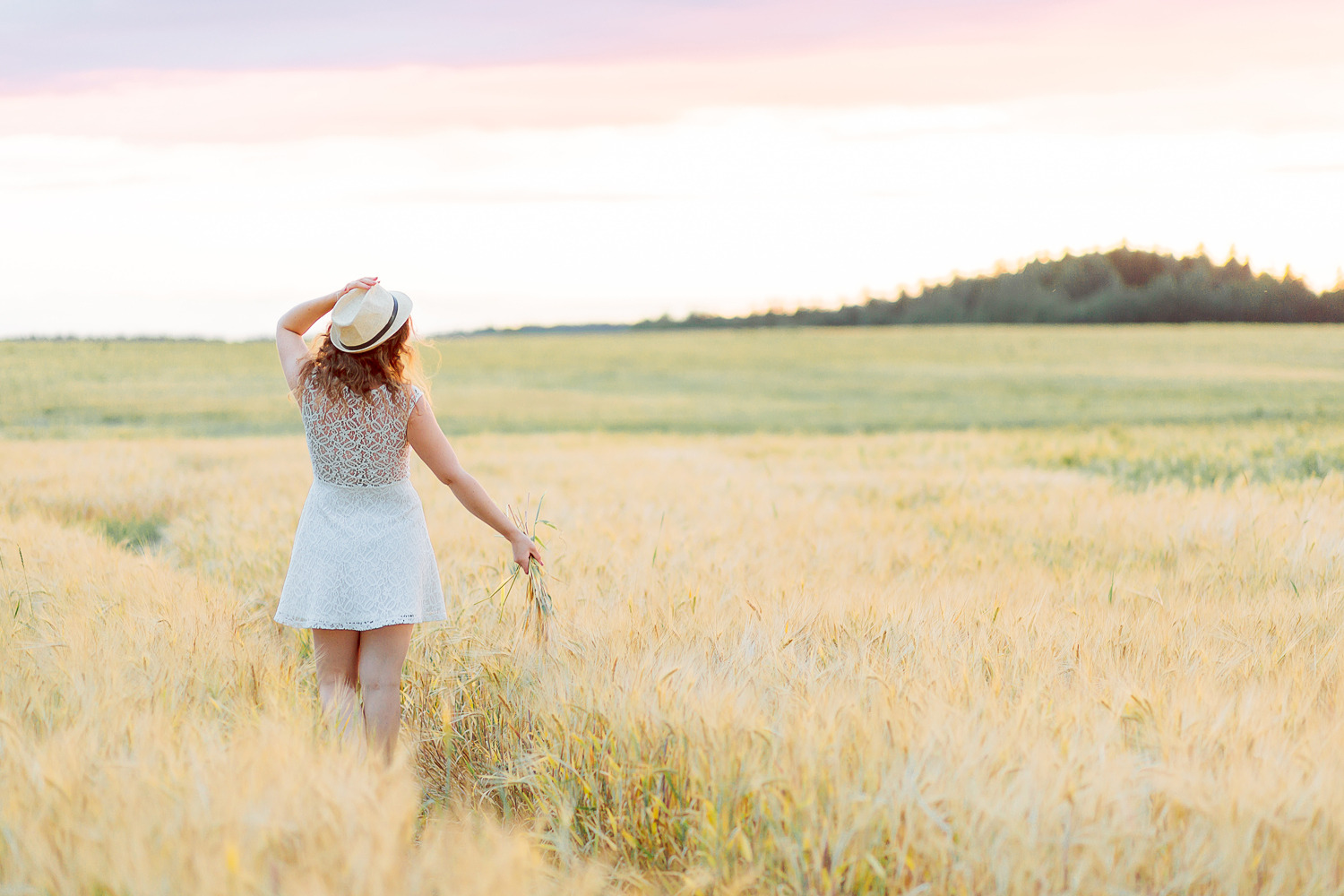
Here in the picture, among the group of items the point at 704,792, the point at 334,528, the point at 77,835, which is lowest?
the point at 704,792

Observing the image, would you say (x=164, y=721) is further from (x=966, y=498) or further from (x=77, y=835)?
(x=966, y=498)

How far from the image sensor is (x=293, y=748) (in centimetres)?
255

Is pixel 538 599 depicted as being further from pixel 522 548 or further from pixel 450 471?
pixel 450 471

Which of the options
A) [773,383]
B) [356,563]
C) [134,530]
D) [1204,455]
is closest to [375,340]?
[356,563]

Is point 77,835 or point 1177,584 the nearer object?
point 77,835

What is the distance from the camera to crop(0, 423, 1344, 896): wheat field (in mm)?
2299

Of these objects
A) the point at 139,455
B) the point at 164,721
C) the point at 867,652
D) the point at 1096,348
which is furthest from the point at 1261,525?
the point at 1096,348

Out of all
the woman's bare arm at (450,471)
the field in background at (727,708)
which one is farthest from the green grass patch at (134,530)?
the woman's bare arm at (450,471)

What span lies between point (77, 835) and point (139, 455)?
11.0m

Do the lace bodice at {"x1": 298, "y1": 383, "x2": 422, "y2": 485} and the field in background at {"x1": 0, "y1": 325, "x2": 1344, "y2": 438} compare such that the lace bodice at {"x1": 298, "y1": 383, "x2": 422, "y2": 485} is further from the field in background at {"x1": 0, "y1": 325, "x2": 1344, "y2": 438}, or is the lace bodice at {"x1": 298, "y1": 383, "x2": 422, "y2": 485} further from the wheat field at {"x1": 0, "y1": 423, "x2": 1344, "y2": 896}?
the field in background at {"x1": 0, "y1": 325, "x2": 1344, "y2": 438}

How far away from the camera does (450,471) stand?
357 centimetres

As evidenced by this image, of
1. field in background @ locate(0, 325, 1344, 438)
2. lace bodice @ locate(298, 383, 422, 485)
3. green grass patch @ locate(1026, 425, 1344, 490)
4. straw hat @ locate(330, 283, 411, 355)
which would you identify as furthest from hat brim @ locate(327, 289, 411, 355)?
green grass patch @ locate(1026, 425, 1344, 490)

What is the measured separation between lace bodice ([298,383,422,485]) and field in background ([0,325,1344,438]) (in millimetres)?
4913

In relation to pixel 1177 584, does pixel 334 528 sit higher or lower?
higher
